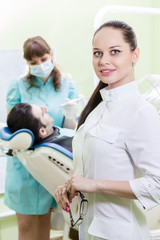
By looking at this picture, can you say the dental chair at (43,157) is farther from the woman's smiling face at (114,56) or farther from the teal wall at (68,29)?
the teal wall at (68,29)

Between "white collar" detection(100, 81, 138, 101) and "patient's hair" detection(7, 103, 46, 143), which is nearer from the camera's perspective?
"white collar" detection(100, 81, 138, 101)

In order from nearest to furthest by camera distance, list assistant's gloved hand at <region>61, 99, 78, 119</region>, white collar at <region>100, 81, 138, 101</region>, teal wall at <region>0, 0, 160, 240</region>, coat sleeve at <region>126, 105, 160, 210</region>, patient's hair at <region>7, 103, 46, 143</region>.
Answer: coat sleeve at <region>126, 105, 160, 210</region>
white collar at <region>100, 81, 138, 101</region>
patient's hair at <region>7, 103, 46, 143</region>
assistant's gloved hand at <region>61, 99, 78, 119</region>
teal wall at <region>0, 0, 160, 240</region>

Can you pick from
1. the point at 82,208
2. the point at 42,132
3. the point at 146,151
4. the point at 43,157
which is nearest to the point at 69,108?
the point at 42,132

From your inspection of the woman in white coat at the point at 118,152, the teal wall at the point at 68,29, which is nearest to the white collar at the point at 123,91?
the woman in white coat at the point at 118,152

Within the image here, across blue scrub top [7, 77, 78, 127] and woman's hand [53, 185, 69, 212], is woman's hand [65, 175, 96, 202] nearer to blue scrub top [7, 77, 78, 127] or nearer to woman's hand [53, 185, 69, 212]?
woman's hand [53, 185, 69, 212]

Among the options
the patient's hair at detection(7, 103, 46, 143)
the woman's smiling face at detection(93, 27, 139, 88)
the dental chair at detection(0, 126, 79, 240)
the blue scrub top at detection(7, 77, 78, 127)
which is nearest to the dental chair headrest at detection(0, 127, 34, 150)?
the dental chair at detection(0, 126, 79, 240)

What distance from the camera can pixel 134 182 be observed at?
0.97m

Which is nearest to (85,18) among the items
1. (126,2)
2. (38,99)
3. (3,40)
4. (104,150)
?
(126,2)

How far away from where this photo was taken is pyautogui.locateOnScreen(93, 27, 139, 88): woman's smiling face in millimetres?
1021

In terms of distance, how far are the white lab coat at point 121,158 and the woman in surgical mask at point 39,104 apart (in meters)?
0.82

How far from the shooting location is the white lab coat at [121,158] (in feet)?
3.13

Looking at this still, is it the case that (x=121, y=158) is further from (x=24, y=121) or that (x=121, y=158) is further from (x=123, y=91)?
(x=24, y=121)

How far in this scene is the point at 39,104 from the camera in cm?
203

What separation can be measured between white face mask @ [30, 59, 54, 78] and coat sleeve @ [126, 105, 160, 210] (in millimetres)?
1104
